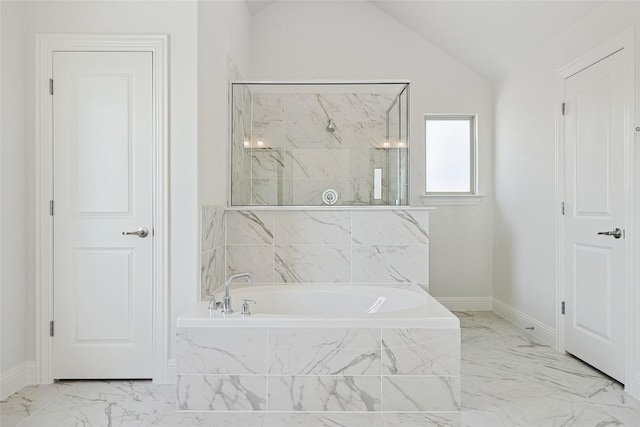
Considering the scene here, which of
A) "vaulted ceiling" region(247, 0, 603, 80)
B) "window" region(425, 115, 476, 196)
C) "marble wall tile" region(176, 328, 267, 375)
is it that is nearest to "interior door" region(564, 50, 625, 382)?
"vaulted ceiling" region(247, 0, 603, 80)

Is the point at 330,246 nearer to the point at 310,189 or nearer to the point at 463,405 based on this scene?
the point at 310,189

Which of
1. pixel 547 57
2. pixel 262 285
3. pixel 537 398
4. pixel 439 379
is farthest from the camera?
pixel 547 57

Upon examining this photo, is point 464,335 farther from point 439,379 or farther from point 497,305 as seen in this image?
point 439,379

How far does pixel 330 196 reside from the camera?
327 cm

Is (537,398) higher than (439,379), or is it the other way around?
(439,379)

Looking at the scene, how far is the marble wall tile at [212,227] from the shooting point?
2.65 meters

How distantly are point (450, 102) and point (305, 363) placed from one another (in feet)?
10.6

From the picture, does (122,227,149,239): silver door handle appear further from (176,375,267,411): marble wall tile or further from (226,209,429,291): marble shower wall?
(176,375,267,411): marble wall tile

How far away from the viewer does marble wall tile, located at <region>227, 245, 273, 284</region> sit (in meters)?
3.15

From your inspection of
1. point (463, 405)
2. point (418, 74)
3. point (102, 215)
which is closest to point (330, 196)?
point (102, 215)

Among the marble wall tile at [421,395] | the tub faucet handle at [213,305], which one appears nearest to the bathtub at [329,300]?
the tub faucet handle at [213,305]

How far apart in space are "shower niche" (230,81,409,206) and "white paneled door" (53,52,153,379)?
79cm

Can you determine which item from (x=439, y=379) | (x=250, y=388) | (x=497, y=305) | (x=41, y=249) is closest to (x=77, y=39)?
(x=41, y=249)

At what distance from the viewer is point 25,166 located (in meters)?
2.54
